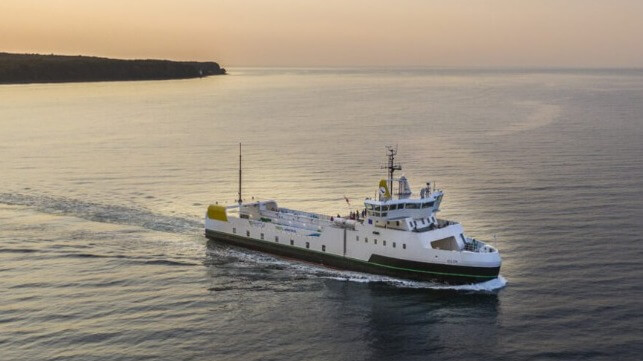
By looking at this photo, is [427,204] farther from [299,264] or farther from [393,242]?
[299,264]

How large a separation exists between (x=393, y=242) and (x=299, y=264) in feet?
33.0

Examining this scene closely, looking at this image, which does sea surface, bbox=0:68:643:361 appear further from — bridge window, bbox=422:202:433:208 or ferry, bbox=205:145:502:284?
bridge window, bbox=422:202:433:208

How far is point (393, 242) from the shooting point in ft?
181

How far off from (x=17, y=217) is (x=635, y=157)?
91.5 metres

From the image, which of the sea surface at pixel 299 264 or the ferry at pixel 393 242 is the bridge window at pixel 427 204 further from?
the sea surface at pixel 299 264

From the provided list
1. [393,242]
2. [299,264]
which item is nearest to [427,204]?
[393,242]

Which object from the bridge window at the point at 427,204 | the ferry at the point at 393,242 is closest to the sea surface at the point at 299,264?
the ferry at the point at 393,242

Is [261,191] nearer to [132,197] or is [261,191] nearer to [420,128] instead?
[132,197]

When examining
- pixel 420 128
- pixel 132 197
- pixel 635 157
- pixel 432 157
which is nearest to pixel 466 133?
pixel 420 128

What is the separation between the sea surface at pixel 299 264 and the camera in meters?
42.1

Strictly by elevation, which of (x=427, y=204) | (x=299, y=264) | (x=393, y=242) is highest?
(x=427, y=204)

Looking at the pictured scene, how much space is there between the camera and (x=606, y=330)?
4272cm

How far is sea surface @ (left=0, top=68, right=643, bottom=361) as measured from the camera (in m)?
42.1

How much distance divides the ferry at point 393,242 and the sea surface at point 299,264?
137 centimetres
